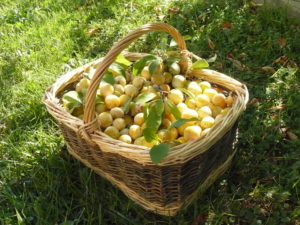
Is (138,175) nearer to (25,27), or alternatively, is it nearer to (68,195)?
(68,195)

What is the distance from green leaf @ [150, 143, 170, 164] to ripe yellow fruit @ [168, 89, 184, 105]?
459 mm

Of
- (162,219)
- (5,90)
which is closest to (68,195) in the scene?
(162,219)

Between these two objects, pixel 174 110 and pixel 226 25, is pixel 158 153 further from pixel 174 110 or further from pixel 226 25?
pixel 226 25

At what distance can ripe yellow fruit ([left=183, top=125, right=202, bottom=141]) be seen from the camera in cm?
158

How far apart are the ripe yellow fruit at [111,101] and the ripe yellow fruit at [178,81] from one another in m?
0.34

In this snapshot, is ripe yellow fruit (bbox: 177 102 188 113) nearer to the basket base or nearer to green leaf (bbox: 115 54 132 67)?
the basket base

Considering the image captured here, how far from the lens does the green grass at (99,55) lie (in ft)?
5.80

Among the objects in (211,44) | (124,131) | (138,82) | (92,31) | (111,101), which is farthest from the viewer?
(92,31)

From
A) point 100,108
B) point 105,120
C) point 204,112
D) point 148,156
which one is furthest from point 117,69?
point 148,156

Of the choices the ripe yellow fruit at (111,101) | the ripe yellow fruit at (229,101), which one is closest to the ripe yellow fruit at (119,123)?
the ripe yellow fruit at (111,101)

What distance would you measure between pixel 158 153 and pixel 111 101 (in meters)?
0.58

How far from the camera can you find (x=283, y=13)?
9.67ft

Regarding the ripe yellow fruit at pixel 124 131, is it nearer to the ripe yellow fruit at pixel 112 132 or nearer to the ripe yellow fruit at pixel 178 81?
the ripe yellow fruit at pixel 112 132

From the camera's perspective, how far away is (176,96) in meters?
1.79
